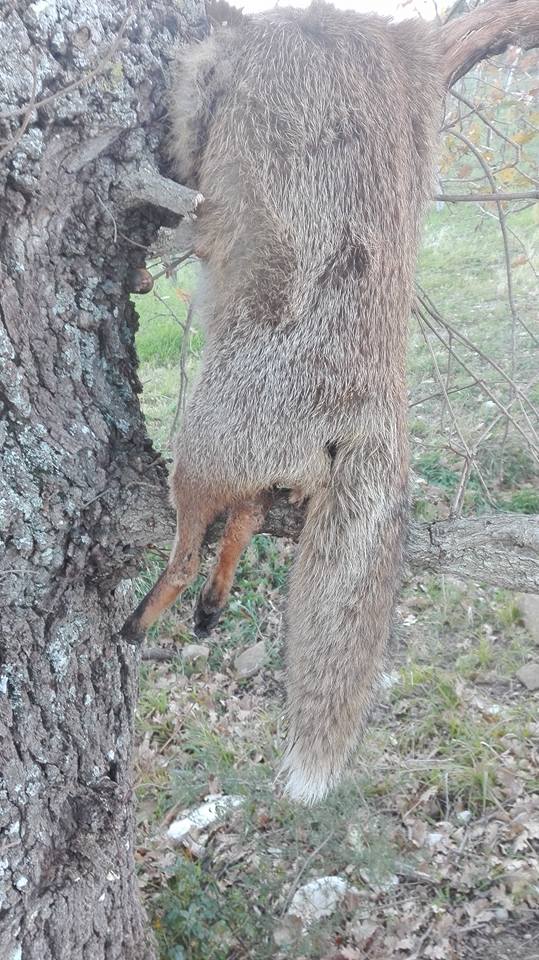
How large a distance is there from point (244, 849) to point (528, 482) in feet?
9.97

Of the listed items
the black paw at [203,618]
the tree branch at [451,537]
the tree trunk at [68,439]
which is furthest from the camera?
the black paw at [203,618]

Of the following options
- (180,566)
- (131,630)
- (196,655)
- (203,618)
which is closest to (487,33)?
(180,566)

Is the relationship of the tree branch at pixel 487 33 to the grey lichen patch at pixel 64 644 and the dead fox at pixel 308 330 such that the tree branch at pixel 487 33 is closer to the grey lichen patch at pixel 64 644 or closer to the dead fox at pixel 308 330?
the dead fox at pixel 308 330

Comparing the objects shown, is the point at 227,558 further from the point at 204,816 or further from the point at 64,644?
the point at 204,816

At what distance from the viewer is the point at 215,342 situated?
222 centimetres

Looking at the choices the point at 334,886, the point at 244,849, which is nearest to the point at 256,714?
the point at 244,849

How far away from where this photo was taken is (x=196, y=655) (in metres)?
4.56

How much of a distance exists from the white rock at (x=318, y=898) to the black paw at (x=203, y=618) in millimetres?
1300

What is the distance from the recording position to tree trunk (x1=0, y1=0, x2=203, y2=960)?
1826mm

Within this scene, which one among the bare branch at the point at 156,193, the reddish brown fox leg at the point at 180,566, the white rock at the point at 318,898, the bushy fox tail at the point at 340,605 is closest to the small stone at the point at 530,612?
the white rock at the point at 318,898

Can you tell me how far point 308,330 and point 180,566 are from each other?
2.53ft

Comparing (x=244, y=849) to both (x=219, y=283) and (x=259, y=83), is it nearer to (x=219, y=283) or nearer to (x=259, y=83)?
(x=219, y=283)

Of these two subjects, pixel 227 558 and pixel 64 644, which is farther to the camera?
pixel 227 558

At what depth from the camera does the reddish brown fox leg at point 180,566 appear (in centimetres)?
212
